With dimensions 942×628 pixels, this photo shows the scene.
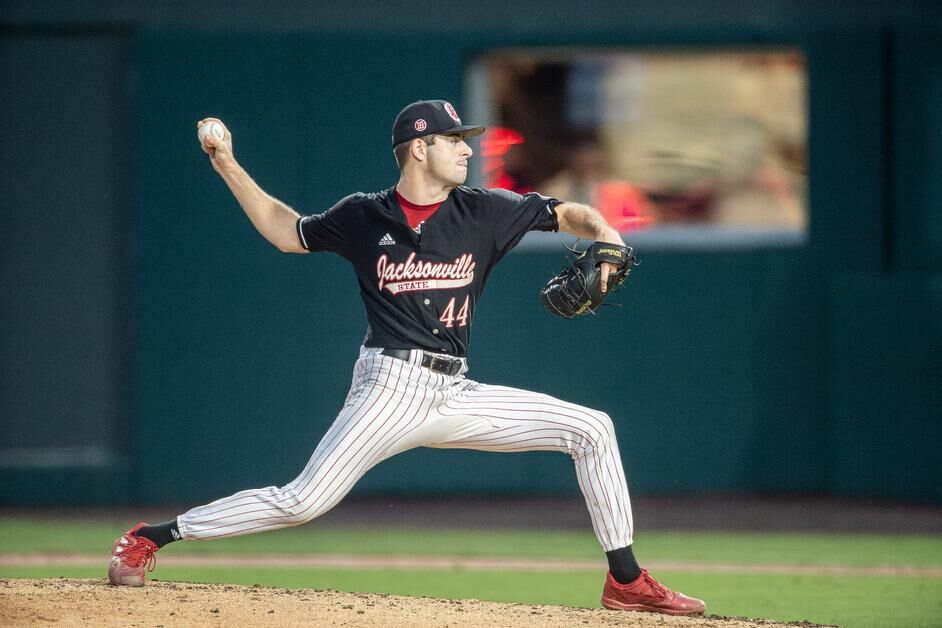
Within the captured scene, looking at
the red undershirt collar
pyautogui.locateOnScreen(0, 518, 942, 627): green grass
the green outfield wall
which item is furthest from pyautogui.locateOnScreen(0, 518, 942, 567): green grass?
the red undershirt collar

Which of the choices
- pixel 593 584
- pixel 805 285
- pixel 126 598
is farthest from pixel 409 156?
pixel 805 285

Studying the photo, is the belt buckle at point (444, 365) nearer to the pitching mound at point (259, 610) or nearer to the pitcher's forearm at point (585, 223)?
the pitcher's forearm at point (585, 223)

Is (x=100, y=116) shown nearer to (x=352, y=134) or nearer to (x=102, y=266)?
(x=102, y=266)

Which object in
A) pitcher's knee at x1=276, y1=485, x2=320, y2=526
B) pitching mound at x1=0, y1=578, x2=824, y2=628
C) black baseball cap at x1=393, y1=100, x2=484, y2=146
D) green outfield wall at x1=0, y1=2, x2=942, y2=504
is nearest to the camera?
pitching mound at x1=0, y1=578, x2=824, y2=628

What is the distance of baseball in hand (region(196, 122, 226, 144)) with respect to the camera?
5.70 m

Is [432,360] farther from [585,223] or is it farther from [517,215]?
[585,223]

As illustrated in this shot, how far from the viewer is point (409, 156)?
577cm

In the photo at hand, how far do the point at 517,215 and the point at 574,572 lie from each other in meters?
2.43

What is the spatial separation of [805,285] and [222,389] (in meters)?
4.16

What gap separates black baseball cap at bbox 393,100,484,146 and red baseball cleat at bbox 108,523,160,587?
179cm

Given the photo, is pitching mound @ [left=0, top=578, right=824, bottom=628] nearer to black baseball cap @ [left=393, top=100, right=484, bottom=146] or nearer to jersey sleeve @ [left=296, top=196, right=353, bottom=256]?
jersey sleeve @ [left=296, top=196, right=353, bottom=256]

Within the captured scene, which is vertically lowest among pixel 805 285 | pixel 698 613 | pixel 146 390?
Result: pixel 698 613

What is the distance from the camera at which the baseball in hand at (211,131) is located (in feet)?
18.7

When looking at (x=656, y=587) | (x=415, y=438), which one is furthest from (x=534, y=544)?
(x=415, y=438)
